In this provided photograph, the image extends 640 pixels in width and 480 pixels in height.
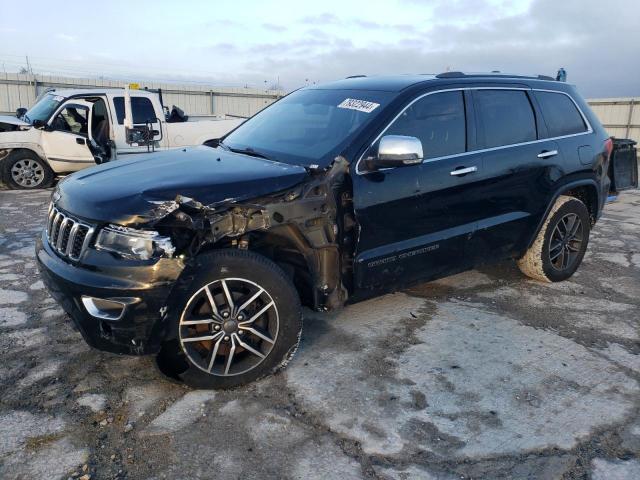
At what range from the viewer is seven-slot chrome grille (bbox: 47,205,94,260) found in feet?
9.70

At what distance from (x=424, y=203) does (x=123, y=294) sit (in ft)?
6.94

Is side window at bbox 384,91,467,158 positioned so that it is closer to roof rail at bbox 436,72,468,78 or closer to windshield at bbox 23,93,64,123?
roof rail at bbox 436,72,468,78

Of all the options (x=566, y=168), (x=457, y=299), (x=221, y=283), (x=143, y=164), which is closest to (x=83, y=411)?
(x=221, y=283)

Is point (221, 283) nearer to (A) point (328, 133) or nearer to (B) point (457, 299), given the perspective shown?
(A) point (328, 133)

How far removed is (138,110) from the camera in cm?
970

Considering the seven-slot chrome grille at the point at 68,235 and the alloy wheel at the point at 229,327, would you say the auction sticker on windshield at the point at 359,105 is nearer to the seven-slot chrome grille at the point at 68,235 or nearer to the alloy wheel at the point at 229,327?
the alloy wheel at the point at 229,327

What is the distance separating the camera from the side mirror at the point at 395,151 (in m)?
3.44

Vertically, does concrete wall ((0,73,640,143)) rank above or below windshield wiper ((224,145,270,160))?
above

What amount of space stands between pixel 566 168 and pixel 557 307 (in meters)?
1.25

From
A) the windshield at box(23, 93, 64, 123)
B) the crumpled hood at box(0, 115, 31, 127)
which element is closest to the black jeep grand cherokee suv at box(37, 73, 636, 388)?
the windshield at box(23, 93, 64, 123)

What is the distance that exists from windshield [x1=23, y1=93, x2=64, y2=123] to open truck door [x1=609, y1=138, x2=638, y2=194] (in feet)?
29.5

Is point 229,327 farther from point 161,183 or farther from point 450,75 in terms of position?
point 450,75

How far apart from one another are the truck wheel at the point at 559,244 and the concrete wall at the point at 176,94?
1237 centimetres

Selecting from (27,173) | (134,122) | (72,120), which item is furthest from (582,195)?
(27,173)
